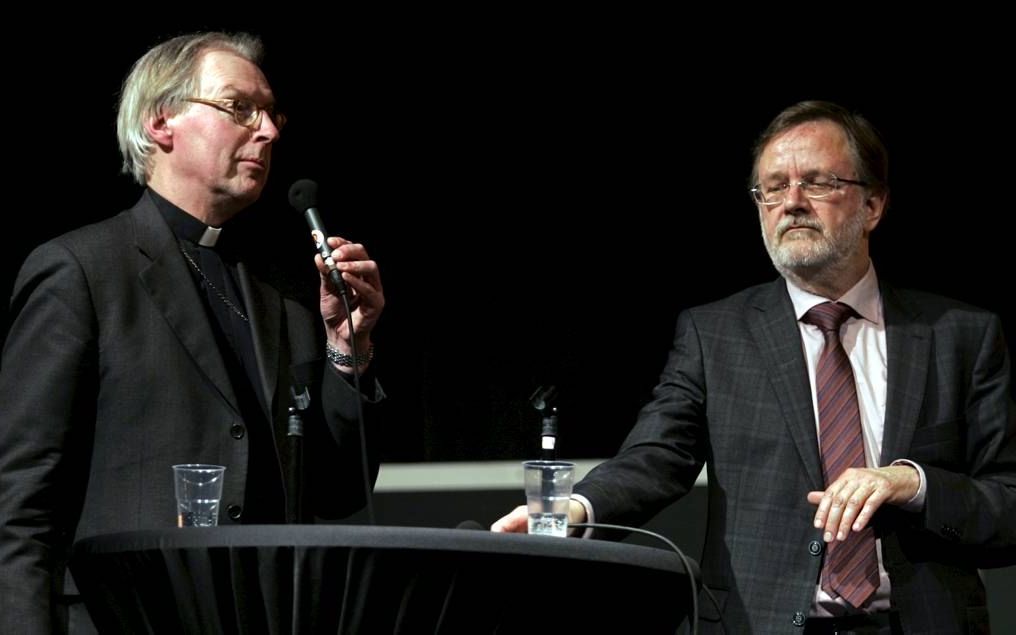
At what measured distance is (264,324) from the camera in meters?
2.73

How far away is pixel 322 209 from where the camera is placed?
13.2ft

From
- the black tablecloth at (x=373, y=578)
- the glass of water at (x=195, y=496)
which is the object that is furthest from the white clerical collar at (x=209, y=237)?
the black tablecloth at (x=373, y=578)

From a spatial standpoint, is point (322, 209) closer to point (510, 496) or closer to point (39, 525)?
point (510, 496)

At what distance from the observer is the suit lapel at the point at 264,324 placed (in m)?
2.63

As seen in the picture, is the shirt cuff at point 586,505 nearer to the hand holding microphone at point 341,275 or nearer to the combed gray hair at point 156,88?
the hand holding microphone at point 341,275

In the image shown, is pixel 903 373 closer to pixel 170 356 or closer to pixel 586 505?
pixel 586 505

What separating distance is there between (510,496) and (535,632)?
2.40 meters

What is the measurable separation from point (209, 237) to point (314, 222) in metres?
0.55

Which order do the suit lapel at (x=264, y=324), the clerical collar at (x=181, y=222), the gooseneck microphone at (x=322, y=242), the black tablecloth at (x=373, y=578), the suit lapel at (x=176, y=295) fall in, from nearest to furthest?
the black tablecloth at (x=373, y=578)
the gooseneck microphone at (x=322, y=242)
the suit lapel at (x=176, y=295)
the suit lapel at (x=264, y=324)
the clerical collar at (x=181, y=222)

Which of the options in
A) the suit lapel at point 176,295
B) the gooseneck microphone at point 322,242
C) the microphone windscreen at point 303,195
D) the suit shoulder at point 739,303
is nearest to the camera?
the gooseneck microphone at point 322,242

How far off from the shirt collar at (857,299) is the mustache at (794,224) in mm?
125

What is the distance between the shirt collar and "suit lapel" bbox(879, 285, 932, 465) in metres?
0.03

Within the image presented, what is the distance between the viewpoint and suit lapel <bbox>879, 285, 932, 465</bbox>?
299 cm

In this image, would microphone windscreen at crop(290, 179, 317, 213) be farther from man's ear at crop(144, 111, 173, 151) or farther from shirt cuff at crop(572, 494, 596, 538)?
shirt cuff at crop(572, 494, 596, 538)
